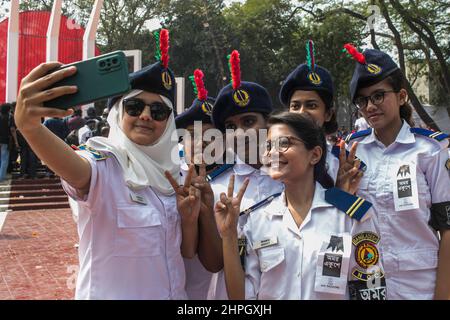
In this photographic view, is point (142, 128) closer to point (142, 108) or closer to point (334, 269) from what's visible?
point (142, 108)

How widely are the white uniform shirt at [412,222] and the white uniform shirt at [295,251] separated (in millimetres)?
296

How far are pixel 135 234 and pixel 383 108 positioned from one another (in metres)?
1.43

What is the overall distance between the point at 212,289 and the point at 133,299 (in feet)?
2.19

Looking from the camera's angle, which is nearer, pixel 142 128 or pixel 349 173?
pixel 142 128

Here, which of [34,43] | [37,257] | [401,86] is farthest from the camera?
[34,43]

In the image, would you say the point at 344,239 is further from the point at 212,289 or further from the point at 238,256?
the point at 212,289

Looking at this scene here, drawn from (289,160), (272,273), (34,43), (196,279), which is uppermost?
(34,43)

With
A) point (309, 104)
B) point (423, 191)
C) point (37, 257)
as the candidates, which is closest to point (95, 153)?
point (309, 104)

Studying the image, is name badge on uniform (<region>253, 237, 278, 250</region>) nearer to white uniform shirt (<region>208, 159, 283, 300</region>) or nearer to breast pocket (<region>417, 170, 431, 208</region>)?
white uniform shirt (<region>208, 159, 283, 300</region>)

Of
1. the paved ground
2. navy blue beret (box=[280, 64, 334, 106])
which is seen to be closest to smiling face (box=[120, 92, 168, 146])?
navy blue beret (box=[280, 64, 334, 106])

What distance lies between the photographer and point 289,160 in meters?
2.25

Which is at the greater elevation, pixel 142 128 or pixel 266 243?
pixel 142 128

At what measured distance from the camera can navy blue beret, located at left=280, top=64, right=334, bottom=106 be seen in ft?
9.27
